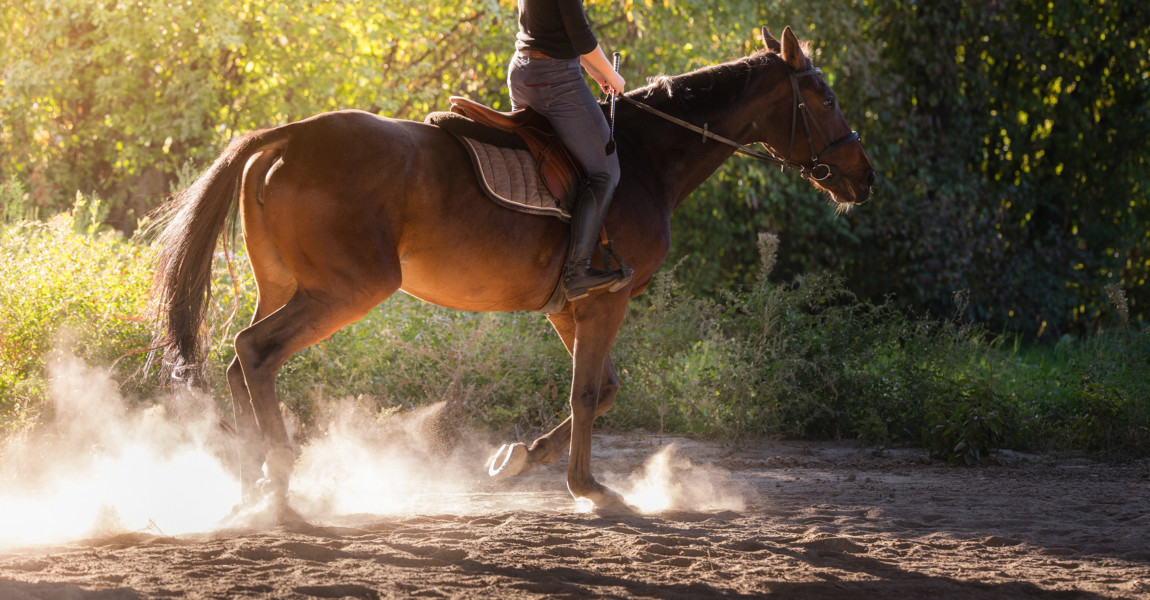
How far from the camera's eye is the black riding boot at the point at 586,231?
5.07 m

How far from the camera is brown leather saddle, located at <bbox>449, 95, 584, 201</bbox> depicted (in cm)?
505

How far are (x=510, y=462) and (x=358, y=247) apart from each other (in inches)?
63.4

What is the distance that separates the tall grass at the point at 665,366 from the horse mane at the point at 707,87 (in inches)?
94.9

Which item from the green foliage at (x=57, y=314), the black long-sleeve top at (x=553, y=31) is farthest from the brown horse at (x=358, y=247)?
the green foliage at (x=57, y=314)

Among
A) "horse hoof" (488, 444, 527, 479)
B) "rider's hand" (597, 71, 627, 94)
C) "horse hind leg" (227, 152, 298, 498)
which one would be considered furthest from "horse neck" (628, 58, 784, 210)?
"horse hind leg" (227, 152, 298, 498)

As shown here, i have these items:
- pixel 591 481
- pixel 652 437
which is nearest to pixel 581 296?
pixel 591 481

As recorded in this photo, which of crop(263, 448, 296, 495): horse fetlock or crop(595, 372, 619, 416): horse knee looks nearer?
crop(263, 448, 296, 495): horse fetlock

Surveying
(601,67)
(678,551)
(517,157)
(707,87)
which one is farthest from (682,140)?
(678,551)

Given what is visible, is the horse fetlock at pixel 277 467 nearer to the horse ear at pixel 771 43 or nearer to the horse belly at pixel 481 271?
the horse belly at pixel 481 271

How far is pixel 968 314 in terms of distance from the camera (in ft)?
45.4

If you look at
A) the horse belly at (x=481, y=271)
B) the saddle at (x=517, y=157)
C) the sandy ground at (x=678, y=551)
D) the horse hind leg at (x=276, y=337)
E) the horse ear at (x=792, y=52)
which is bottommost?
the sandy ground at (x=678, y=551)

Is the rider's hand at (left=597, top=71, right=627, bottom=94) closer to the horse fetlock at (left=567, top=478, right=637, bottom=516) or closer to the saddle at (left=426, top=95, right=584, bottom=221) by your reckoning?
the saddle at (left=426, top=95, right=584, bottom=221)


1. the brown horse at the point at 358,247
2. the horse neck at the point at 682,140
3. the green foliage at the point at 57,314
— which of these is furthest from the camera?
the green foliage at the point at 57,314

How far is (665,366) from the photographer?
8539 millimetres
